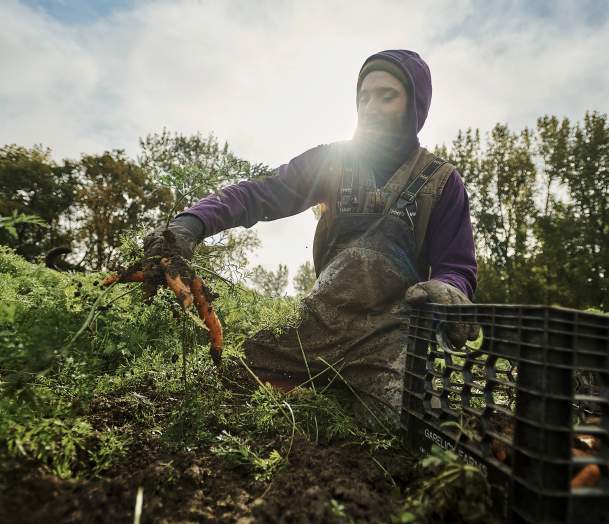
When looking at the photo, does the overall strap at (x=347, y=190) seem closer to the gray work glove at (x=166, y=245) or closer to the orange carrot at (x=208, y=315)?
the gray work glove at (x=166, y=245)

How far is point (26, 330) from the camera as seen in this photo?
62.7 inches

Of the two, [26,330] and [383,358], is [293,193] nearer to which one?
[383,358]

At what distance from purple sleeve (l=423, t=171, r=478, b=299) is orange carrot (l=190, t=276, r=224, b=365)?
156cm

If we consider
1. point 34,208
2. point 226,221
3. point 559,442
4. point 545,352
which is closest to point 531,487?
point 559,442

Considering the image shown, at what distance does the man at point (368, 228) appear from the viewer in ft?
8.54

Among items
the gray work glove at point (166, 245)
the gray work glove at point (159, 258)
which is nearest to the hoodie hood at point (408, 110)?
the gray work glove at point (166, 245)

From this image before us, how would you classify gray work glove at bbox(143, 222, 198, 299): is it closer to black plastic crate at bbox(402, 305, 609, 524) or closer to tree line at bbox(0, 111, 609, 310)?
black plastic crate at bbox(402, 305, 609, 524)

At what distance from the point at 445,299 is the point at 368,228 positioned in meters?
0.97

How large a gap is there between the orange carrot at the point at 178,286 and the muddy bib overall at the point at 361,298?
1033 mm

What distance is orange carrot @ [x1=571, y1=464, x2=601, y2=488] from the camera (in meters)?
1.27

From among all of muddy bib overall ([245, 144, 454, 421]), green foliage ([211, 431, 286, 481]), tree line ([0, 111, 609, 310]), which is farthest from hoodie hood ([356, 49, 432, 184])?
tree line ([0, 111, 609, 310])

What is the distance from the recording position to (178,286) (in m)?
1.87

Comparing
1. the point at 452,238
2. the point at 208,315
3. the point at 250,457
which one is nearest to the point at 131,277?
the point at 208,315

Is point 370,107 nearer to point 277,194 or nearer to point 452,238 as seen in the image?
point 277,194
